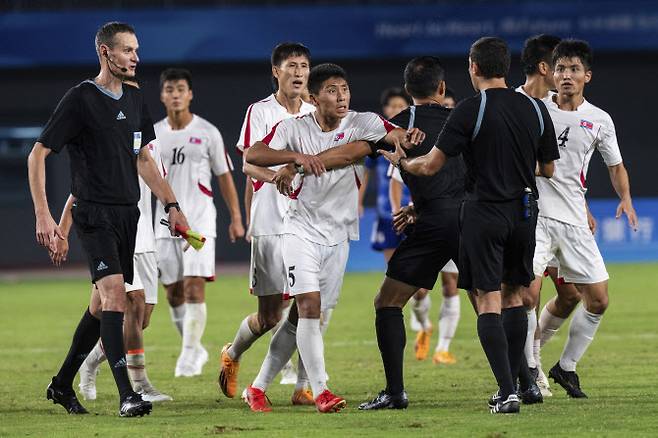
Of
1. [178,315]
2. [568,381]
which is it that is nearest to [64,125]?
[568,381]

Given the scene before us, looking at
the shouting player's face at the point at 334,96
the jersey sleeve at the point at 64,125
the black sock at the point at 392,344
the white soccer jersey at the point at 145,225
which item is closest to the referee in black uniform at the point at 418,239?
the black sock at the point at 392,344

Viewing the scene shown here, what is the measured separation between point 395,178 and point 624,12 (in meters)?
16.2

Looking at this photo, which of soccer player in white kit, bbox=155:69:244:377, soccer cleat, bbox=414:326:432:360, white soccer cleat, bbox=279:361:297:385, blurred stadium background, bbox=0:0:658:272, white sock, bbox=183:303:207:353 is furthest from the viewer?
blurred stadium background, bbox=0:0:658:272

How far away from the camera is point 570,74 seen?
8867 mm

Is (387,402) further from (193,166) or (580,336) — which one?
(193,166)

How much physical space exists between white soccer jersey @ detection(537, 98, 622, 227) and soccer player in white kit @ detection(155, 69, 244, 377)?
3355 mm

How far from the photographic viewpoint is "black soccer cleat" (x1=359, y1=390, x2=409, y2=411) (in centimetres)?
834

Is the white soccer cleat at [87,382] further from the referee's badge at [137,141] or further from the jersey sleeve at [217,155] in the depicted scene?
the jersey sleeve at [217,155]

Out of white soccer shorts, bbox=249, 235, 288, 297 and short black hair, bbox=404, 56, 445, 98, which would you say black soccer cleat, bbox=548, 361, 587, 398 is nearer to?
white soccer shorts, bbox=249, 235, 288, 297

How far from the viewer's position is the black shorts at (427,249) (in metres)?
8.42

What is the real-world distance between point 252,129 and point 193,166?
237cm

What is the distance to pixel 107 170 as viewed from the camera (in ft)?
26.7

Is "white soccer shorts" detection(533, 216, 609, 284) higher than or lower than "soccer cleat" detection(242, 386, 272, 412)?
higher

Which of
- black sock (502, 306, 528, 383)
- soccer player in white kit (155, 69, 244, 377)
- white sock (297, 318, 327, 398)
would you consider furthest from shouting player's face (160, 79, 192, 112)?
black sock (502, 306, 528, 383)
